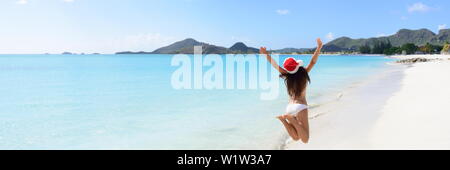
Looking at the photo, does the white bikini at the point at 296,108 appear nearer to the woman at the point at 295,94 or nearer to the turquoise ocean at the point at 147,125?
the woman at the point at 295,94

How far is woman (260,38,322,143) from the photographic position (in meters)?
4.03

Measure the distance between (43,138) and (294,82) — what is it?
9.15 m

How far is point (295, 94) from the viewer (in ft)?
14.0

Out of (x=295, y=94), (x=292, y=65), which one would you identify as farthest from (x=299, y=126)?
(x=292, y=65)

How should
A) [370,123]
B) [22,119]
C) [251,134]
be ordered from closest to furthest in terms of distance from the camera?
1. [370,123]
2. [251,134]
3. [22,119]

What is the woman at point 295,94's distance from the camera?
13.2 ft

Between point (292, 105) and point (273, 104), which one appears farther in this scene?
point (273, 104)

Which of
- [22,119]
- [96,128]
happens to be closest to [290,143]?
[96,128]

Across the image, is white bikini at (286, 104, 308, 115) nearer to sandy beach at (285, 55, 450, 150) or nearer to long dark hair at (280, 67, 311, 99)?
long dark hair at (280, 67, 311, 99)

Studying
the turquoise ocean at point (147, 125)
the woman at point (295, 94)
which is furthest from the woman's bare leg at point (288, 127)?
the turquoise ocean at point (147, 125)

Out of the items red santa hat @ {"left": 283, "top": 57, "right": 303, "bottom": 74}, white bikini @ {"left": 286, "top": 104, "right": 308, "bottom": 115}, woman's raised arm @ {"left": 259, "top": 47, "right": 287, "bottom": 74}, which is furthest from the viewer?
white bikini @ {"left": 286, "top": 104, "right": 308, "bottom": 115}

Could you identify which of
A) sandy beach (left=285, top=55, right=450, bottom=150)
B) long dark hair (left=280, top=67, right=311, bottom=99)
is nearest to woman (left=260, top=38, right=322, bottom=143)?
long dark hair (left=280, top=67, right=311, bottom=99)

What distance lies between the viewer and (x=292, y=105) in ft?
14.1

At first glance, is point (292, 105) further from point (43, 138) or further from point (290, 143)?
point (43, 138)
